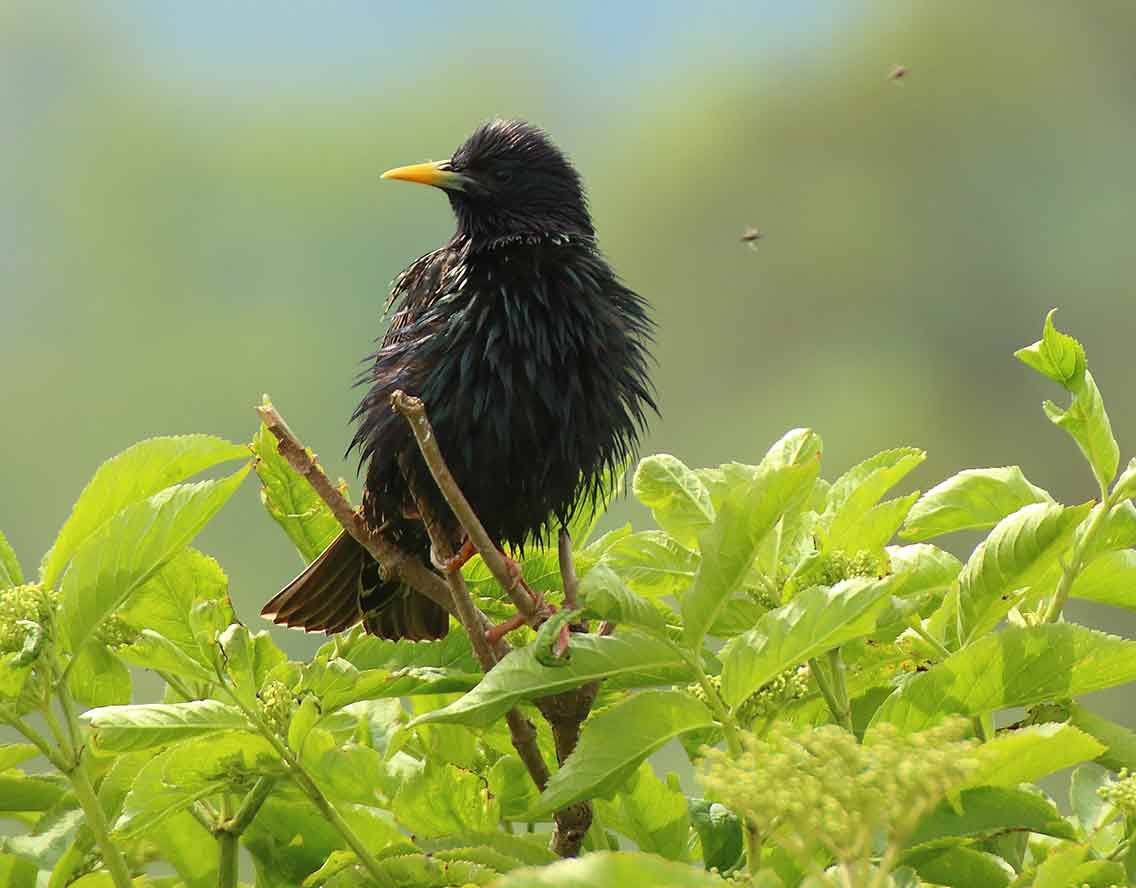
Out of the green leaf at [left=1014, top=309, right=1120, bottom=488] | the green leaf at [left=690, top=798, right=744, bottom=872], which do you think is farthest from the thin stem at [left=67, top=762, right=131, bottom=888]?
the green leaf at [left=1014, top=309, right=1120, bottom=488]

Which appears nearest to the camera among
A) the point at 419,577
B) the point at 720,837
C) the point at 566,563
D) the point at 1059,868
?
the point at 1059,868

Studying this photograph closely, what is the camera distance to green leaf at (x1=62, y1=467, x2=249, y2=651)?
1.16 m

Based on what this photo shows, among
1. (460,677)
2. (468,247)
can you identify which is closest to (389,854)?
(460,677)

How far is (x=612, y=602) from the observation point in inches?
42.3

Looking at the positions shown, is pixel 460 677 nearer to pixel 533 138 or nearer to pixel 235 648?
pixel 235 648

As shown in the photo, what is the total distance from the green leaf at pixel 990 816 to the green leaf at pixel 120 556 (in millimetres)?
619

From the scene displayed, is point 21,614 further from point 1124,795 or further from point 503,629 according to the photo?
point 1124,795

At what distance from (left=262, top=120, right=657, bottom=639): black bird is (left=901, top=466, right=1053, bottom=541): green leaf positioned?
89cm

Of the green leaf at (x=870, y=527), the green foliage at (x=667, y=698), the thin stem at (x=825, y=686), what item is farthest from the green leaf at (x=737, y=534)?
the green leaf at (x=870, y=527)

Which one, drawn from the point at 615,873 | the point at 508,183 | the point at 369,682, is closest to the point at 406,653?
the point at 369,682

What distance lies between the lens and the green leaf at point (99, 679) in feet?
4.62

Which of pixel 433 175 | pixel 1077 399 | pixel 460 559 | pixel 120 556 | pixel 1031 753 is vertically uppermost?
pixel 433 175

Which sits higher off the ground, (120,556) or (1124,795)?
(120,556)

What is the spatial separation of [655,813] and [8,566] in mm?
601
